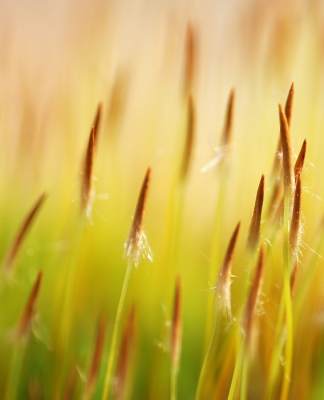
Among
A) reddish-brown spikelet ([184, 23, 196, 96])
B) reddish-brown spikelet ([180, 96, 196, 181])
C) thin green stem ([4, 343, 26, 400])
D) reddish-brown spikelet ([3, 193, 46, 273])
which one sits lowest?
thin green stem ([4, 343, 26, 400])

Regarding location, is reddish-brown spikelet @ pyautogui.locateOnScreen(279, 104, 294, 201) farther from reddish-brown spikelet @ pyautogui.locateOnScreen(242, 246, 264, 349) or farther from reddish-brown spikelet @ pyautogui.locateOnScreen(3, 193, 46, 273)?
reddish-brown spikelet @ pyautogui.locateOnScreen(3, 193, 46, 273)

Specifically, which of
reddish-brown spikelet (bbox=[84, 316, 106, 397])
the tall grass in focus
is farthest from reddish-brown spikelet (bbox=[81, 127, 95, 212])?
reddish-brown spikelet (bbox=[84, 316, 106, 397])

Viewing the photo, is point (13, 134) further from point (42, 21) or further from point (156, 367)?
point (156, 367)

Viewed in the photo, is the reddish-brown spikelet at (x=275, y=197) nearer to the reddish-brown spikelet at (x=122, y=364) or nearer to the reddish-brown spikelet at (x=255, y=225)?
the reddish-brown spikelet at (x=255, y=225)

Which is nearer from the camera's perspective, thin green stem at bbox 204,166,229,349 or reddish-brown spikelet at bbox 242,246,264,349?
reddish-brown spikelet at bbox 242,246,264,349

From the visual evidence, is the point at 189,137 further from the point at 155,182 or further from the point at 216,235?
the point at 155,182

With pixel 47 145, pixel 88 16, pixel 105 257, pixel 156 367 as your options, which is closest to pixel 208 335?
pixel 156 367

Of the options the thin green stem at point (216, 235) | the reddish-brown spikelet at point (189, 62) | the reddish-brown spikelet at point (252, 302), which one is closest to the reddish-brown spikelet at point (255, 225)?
the reddish-brown spikelet at point (252, 302)
